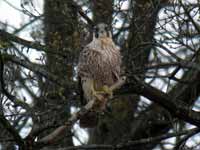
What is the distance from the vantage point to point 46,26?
8.46 meters

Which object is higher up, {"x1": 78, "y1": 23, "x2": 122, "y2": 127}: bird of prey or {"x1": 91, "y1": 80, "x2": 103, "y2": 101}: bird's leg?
{"x1": 78, "y1": 23, "x2": 122, "y2": 127}: bird of prey

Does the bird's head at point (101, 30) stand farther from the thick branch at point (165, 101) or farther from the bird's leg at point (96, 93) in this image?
the thick branch at point (165, 101)

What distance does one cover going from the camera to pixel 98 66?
6.88 metres

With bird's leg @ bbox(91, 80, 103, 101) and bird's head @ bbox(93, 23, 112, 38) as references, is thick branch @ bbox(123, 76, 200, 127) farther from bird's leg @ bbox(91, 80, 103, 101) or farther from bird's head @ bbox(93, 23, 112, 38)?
bird's head @ bbox(93, 23, 112, 38)

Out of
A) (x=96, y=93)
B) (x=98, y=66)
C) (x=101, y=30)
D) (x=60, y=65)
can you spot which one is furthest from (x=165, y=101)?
(x=60, y=65)

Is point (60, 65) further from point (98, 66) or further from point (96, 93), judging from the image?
point (96, 93)

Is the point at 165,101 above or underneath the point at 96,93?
underneath

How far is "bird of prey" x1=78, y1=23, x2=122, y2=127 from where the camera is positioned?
22.5 ft

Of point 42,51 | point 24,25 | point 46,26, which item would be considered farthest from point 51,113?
point 24,25

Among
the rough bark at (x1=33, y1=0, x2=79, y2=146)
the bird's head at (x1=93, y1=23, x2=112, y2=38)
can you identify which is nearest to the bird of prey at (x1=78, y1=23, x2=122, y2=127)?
the bird's head at (x1=93, y1=23, x2=112, y2=38)

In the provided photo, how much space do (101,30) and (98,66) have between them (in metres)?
0.48

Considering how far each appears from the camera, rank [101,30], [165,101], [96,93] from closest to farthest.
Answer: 1. [165,101]
2. [96,93]
3. [101,30]

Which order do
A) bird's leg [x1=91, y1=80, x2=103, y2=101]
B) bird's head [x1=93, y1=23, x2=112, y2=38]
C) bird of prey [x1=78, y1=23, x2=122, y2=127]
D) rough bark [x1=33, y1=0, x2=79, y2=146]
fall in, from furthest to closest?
bird's head [x1=93, y1=23, x2=112, y2=38] < bird of prey [x1=78, y1=23, x2=122, y2=127] < rough bark [x1=33, y1=0, x2=79, y2=146] < bird's leg [x1=91, y1=80, x2=103, y2=101]

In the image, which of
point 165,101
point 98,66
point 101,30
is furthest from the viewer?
point 101,30
